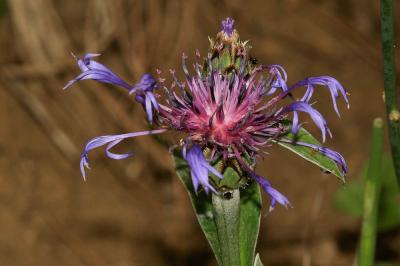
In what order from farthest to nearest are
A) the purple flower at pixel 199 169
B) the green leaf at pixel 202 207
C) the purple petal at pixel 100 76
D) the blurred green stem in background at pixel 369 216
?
the blurred green stem in background at pixel 369 216, the green leaf at pixel 202 207, the purple petal at pixel 100 76, the purple flower at pixel 199 169

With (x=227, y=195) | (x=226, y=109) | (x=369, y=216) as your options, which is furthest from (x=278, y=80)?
(x=369, y=216)

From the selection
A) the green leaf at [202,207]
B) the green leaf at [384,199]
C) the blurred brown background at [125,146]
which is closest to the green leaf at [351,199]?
the green leaf at [384,199]

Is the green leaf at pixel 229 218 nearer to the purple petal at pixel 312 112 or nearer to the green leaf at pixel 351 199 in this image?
the purple petal at pixel 312 112

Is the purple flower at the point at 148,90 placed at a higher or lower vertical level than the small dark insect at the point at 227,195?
higher

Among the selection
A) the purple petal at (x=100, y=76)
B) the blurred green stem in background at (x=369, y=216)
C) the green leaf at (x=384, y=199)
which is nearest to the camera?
the purple petal at (x=100, y=76)

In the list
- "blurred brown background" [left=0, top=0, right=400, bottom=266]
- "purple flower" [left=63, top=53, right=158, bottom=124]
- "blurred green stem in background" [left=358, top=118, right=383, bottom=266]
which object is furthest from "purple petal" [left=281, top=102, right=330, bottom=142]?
"blurred brown background" [left=0, top=0, right=400, bottom=266]

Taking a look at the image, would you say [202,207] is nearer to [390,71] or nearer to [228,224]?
[228,224]

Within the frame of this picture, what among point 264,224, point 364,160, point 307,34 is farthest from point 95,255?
point 307,34

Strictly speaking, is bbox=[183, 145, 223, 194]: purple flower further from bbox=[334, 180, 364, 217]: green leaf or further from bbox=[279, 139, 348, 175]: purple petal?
bbox=[334, 180, 364, 217]: green leaf

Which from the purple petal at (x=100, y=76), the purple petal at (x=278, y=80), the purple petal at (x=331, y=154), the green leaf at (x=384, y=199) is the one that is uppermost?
the purple petal at (x=100, y=76)
